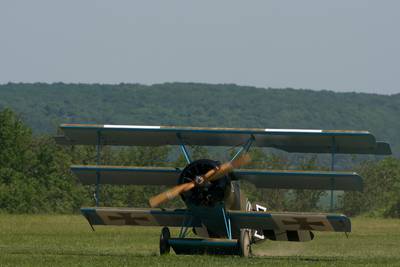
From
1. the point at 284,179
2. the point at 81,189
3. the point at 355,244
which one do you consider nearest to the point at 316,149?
the point at 284,179

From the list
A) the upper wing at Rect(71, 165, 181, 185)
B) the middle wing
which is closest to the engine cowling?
the middle wing

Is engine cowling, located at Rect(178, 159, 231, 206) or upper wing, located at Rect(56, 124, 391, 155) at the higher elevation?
upper wing, located at Rect(56, 124, 391, 155)

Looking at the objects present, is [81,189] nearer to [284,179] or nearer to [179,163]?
[179,163]

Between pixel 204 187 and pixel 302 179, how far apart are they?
221 cm

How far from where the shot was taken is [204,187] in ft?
66.9

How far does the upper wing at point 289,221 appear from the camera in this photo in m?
20.5

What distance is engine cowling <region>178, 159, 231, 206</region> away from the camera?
20.4 m

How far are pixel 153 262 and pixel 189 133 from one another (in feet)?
12.1

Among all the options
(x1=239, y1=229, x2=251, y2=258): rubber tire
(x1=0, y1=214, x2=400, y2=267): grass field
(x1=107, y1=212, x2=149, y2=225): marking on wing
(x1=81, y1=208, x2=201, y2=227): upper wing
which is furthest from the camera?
(x1=107, y1=212, x2=149, y2=225): marking on wing

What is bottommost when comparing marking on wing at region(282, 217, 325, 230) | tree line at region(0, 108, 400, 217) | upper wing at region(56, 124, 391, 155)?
tree line at region(0, 108, 400, 217)

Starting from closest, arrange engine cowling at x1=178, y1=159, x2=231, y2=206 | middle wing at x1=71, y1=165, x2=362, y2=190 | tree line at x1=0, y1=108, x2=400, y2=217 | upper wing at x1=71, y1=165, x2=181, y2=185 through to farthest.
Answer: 1. engine cowling at x1=178, y1=159, x2=231, y2=206
2. middle wing at x1=71, y1=165, x2=362, y2=190
3. upper wing at x1=71, y1=165, x2=181, y2=185
4. tree line at x1=0, y1=108, x2=400, y2=217

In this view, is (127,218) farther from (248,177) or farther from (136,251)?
(136,251)

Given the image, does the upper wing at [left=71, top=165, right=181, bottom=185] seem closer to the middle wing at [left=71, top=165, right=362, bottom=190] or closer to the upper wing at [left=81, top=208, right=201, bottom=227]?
the middle wing at [left=71, top=165, right=362, bottom=190]

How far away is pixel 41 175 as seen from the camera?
73250 millimetres
